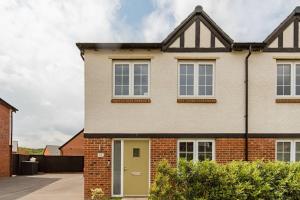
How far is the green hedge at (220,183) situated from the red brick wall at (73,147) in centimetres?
3130

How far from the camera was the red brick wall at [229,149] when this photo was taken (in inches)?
559

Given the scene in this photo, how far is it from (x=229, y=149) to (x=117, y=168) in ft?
14.7

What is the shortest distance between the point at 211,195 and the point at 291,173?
8.30 ft

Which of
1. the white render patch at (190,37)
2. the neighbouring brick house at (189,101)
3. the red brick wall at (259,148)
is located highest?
the white render patch at (190,37)

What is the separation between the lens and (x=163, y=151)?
14.1 meters

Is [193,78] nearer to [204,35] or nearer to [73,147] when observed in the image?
[204,35]

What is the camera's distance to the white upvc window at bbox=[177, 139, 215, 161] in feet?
46.7

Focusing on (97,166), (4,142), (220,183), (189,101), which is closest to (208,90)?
(189,101)

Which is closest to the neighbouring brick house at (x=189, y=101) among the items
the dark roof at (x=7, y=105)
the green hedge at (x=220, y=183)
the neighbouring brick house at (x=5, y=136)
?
the green hedge at (x=220, y=183)

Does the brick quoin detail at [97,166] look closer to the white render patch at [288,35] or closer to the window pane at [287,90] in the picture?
the window pane at [287,90]

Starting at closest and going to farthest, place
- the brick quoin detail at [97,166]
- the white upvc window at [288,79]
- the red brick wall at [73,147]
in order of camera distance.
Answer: the brick quoin detail at [97,166] → the white upvc window at [288,79] → the red brick wall at [73,147]

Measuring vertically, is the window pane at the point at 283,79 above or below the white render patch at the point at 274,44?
below

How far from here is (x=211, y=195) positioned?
1012cm

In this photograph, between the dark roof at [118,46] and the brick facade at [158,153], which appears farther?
the dark roof at [118,46]
